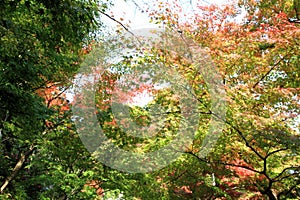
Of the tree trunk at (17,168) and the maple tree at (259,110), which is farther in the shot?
the tree trunk at (17,168)

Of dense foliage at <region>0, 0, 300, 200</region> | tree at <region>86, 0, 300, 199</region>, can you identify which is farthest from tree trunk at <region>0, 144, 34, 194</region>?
tree at <region>86, 0, 300, 199</region>

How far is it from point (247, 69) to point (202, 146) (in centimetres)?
260

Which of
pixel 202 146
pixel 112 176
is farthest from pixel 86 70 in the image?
pixel 202 146

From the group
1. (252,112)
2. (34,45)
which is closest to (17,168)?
(34,45)

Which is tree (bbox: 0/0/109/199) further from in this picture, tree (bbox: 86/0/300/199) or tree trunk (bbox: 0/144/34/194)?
tree (bbox: 86/0/300/199)

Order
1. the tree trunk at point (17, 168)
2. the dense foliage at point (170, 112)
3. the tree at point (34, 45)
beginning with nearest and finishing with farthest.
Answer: the tree at point (34, 45) < the dense foliage at point (170, 112) < the tree trunk at point (17, 168)

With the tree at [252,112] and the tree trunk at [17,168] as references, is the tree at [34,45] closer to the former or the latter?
the tree trunk at [17,168]

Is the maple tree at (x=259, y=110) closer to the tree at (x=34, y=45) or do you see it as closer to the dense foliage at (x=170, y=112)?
the dense foliage at (x=170, y=112)

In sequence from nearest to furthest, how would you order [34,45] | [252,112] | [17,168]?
1. [34,45]
2. [252,112]
3. [17,168]

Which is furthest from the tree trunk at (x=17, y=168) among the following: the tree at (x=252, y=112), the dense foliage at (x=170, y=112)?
the tree at (x=252, y=112)

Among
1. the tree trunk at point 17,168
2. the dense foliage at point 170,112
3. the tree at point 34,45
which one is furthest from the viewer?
the tree trunk at point 17,168

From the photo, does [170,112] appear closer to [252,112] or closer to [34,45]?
[252,112]

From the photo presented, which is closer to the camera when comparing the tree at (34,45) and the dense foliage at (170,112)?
the tree at (34,45)

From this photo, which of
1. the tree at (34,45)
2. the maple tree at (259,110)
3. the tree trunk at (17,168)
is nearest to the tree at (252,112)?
the maple tree at (259,110)
